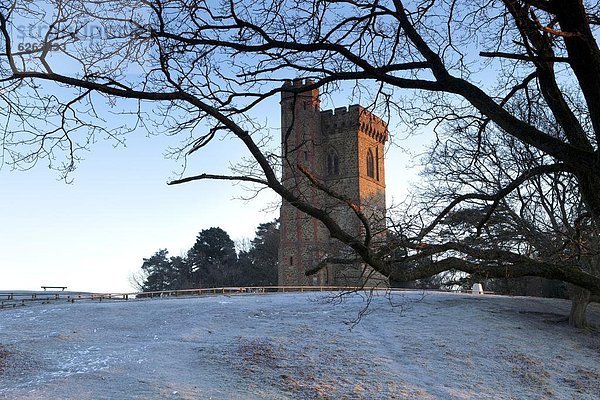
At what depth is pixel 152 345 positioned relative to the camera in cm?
1628

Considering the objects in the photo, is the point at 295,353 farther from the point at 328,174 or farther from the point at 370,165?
the point at 370,165

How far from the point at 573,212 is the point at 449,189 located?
3513 mm

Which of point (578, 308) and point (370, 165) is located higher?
point (370, 165)

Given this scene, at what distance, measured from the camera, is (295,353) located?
606 inches

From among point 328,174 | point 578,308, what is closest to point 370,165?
point 328,174

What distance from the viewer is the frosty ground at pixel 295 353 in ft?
40.7

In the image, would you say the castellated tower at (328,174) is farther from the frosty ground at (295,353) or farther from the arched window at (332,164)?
the frosty ground at (295,353)

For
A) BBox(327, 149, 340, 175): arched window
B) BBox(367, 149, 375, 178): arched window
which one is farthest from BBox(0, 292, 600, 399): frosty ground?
BBox(367, 149, 375, 178): arched window

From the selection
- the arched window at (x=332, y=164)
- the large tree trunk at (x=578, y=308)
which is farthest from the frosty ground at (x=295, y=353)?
the arched window at (x=332, y=164)

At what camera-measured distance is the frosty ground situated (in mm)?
12391

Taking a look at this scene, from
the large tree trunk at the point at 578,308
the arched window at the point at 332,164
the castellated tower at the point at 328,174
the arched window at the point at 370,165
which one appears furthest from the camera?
the arched window at the point at 370,165

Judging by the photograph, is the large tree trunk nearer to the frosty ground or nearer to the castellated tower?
the frosty ground

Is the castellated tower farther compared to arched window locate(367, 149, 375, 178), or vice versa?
arched window locate(367, 149, 375, 178)

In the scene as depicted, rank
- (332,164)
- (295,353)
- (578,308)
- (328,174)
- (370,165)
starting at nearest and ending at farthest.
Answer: (295,353), (578,308), (328,174), (332,164), (370,165)
